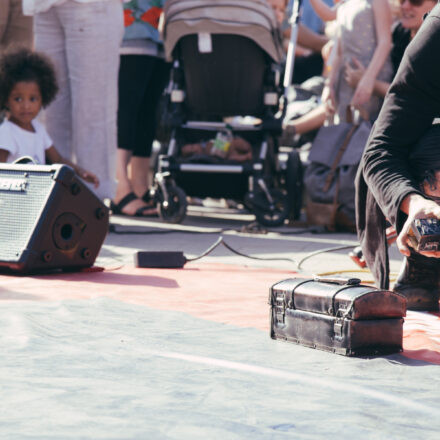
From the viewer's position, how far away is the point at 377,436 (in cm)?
145

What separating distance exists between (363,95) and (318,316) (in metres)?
3.68

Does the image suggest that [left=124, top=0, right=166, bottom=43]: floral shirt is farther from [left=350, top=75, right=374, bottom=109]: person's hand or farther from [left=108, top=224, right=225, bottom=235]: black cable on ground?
[left=108, top=224, right=225, bottom=235]: black cable on ground

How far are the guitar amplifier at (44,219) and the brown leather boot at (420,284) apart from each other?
1.31 metres

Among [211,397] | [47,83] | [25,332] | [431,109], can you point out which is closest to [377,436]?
[211,397]

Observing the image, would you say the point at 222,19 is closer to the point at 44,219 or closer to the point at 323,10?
the point at 323,10

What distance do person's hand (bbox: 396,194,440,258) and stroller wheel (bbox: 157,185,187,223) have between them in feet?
11.2

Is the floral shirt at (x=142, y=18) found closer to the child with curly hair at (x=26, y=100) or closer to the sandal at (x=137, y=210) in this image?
the sandal at (x=137, y=210)

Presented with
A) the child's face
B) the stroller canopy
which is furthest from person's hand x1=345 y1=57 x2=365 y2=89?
the child's face

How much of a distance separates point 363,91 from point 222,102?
2.89ft

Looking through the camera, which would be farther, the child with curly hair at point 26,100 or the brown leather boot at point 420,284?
the child with curly hair at point 26,100

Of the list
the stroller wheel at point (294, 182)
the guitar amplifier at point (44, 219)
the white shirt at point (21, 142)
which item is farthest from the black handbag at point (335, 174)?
the guitar amplifier at point (44, 219)

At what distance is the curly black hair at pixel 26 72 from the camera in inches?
182

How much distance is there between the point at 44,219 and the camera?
3.34 metres

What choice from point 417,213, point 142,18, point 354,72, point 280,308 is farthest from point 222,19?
point 417,213
